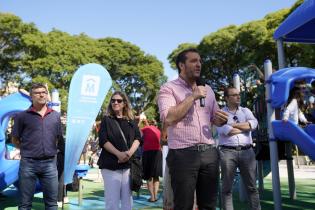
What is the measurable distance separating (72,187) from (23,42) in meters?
23.7

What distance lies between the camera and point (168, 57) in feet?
120

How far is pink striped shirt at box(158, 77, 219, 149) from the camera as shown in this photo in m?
3.03

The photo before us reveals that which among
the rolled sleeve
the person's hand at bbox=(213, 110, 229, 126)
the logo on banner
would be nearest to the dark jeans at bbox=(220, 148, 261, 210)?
the person's hand at bbox=(213, 110, 229, 126)

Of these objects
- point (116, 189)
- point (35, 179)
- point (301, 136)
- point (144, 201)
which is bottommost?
point (144, 201)

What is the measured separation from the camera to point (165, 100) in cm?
307

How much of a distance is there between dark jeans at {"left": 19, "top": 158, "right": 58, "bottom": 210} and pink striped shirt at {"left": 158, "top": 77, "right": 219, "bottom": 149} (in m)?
2.15

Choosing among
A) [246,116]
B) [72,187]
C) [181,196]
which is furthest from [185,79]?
[72,187]

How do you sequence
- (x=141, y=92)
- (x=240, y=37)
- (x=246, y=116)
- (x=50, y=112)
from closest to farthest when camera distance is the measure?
(x=50, y=112), (x=246, y=116), (x=240, y=37), (x=141, y=92)

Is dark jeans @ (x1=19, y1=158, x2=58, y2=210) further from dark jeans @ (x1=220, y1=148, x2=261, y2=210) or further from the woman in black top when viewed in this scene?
dark jeans @ (x1=220, y1=148, x2=261, y2=210)

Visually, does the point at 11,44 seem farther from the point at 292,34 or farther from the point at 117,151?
the point at 117,151

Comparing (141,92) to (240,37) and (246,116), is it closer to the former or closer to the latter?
(240,37)

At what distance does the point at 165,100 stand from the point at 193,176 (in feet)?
2.03

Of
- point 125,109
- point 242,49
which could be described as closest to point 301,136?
point 125,109

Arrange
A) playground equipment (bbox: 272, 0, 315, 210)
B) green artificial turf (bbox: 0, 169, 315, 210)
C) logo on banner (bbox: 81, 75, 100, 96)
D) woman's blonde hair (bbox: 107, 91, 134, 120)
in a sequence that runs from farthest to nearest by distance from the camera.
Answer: green artificial turf (bbox: 0, 169, 315, 210)
logo on banner (bbox: 81, 75, 100, 96)
playground equipment (bbox: 272, 0, 315, 210)
woman's blonde hair (bbox: 107, 91, 134, 120)
